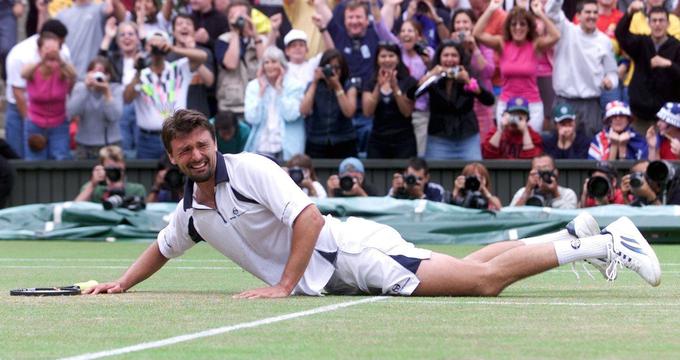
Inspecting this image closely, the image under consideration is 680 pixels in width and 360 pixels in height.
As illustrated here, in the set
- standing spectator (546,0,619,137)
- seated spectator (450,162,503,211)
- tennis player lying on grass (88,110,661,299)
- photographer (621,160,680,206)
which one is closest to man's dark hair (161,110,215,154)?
tennis player lying on grass (88,110,661,299)

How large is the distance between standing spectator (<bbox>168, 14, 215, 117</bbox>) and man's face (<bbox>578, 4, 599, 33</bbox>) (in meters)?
4.64

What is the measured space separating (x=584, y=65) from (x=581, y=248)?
9.78 metres

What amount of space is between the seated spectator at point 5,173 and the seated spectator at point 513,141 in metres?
5.93

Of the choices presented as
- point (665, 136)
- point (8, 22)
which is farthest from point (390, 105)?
point (8, 22)

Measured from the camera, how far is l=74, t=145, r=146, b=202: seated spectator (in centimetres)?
1773

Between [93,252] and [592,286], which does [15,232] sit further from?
[592,286]

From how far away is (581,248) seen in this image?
333 inches

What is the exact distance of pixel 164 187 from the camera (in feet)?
59.7

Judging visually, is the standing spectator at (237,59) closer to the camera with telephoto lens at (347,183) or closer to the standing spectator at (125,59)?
the standing spectator at (125,59)

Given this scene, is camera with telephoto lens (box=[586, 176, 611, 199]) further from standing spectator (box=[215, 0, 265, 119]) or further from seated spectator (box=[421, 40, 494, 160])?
standing spectator (box=[215, 0, 265, 119])

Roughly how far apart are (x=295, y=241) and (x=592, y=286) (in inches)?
108

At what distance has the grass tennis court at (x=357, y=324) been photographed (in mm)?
6020

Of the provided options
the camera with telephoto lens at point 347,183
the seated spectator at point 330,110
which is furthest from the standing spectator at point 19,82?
the camera with telephoto lens at point 347,183

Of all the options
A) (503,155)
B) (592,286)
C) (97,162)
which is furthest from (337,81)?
(592,286)
